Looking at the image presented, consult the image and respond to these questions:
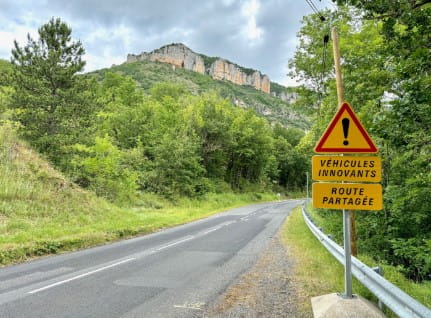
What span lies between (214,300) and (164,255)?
4444 mm

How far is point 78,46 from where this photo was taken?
719 inches

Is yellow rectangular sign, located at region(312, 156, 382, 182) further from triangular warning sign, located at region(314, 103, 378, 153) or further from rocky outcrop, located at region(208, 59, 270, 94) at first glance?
rocky outcrop, located at region(208, 59, 270, 94)

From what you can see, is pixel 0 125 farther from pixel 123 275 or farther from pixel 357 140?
pixel 357 140

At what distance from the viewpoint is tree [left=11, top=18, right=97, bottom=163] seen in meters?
16.8

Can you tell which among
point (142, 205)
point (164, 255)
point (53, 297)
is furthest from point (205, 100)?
point (53, 297)

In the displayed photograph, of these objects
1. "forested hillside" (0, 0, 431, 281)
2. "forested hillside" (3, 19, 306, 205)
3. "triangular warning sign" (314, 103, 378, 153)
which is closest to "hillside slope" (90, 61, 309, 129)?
"forested hillside" (3, 19, 306, 205)

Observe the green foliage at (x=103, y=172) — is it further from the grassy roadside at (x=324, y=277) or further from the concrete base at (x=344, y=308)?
the concrete base at (x=344, y=308)

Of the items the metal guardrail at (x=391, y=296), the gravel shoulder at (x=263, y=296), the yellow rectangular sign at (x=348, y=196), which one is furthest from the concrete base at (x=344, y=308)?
the yellow rectangular sign at (x=348, y=196)

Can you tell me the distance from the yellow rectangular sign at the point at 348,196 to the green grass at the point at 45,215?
316 inches

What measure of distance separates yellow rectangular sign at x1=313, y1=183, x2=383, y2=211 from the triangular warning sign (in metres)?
0.49

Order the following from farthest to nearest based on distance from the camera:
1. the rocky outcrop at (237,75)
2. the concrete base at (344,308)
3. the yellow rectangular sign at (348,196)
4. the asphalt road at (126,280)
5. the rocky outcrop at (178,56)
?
the rocky outcrop at (237,75), the rocky outcrop at (178,56), the asphalt road at (126,280), the yellow rectangular sign at (348,196), the concrete base at (344,308)

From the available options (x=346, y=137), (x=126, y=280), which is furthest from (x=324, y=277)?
(x=126, y=280)

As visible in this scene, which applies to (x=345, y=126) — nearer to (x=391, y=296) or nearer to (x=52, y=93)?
(x=391, y=296)

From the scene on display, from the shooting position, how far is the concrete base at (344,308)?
4199mm
